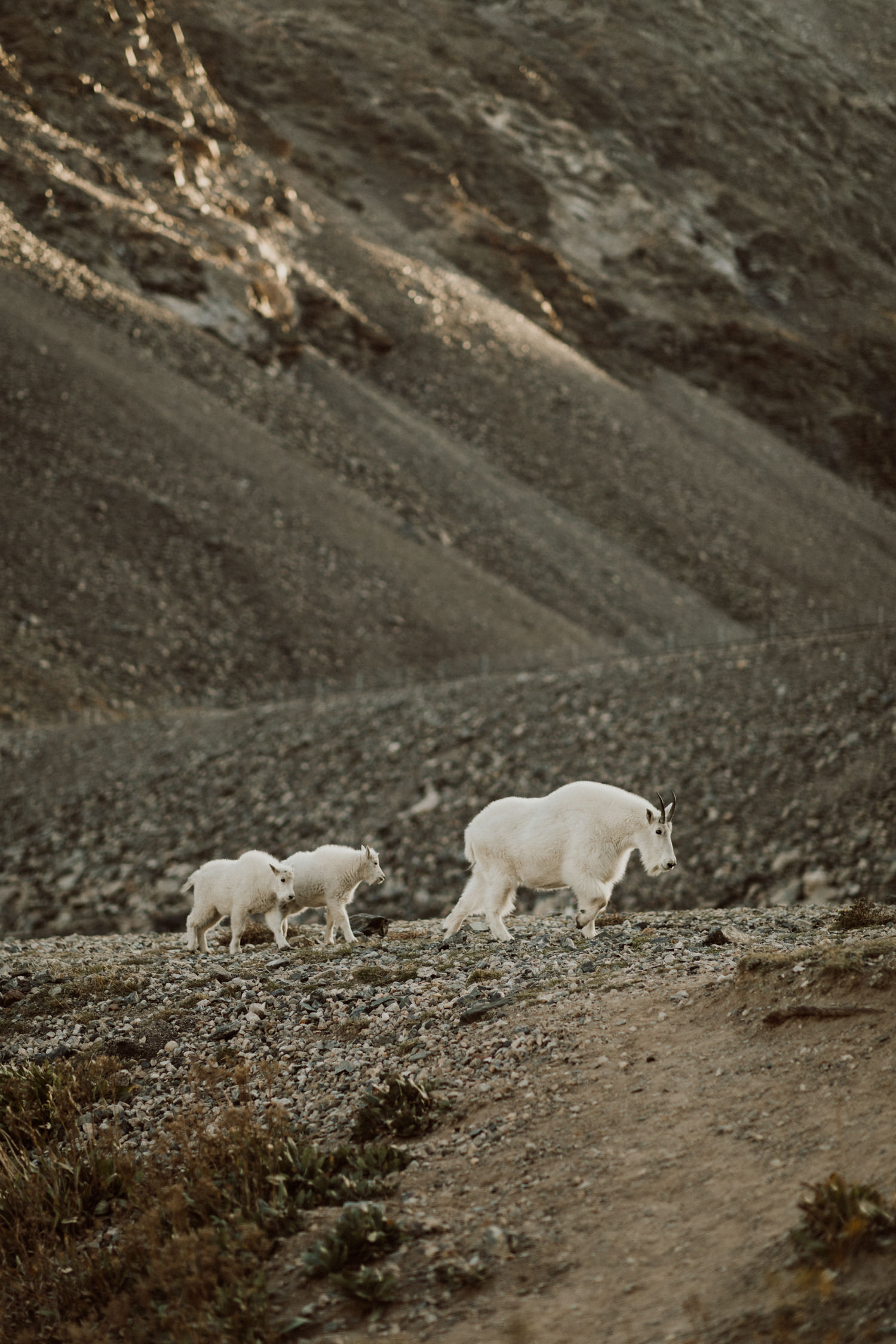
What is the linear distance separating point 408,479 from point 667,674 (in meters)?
41.1

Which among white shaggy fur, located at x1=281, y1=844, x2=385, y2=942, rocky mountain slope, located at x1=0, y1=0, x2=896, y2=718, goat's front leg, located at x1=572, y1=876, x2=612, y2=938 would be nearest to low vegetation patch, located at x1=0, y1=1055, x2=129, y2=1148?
white shaggy fur, located at x1=281, y1=844, x2=385, y2=942

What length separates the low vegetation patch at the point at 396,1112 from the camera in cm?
736

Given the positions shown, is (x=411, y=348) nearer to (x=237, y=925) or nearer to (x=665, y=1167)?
(x=237, y=925)

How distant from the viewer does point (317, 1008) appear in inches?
380

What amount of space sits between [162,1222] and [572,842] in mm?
5220

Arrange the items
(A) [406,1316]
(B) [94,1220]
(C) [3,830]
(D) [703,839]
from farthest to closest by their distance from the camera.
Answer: (C) [3,830]
(D) [703,839]
(B) [94,1220]
(A) [406,1316]

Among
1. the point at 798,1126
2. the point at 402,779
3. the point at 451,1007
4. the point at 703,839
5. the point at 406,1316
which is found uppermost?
the point at 798,1126

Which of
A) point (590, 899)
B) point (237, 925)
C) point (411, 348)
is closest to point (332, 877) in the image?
point (237, 925)

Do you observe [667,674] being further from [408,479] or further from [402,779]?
[408,479]

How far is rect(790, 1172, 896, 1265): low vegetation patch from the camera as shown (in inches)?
197

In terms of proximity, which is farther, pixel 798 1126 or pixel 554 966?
pixel 554 966

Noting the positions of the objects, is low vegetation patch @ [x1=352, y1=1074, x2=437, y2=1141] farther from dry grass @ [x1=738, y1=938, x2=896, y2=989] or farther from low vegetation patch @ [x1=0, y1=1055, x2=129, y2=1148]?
dry grass @ [x1=738, y1=938, x2=896, y2=989]

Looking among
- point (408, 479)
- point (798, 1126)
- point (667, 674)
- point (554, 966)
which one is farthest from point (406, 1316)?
point (408, 479)

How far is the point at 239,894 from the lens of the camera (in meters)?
12.7
